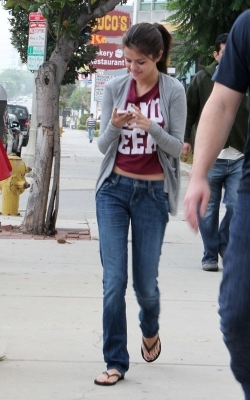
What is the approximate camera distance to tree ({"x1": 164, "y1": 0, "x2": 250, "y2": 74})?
18.1 meters

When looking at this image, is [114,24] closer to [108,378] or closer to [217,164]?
→ [217,164]

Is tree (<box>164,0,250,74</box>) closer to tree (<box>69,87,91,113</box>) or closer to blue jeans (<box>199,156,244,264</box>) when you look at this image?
blue jeans (<box>199,156,244,264</box>)

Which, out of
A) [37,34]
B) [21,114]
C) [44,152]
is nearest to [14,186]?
[44,152]

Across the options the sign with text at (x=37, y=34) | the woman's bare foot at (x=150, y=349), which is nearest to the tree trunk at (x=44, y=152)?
the woman's bare foot at (x=150, y=349)

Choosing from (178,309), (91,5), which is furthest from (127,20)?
(178,309)

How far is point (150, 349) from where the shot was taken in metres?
5.25

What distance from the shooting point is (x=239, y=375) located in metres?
3.22

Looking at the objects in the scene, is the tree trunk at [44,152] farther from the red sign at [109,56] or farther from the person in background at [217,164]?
the red sign at [109,56]

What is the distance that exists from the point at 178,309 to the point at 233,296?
3.80 meters

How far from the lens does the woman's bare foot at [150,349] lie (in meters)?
5.22

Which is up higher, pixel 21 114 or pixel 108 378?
pixel 108 378

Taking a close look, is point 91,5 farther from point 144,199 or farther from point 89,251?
point 144,199

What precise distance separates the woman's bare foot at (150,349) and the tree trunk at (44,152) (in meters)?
5.50

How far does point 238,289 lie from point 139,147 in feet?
6.19
